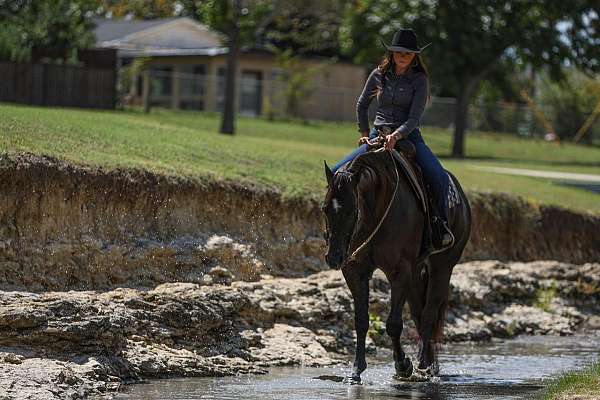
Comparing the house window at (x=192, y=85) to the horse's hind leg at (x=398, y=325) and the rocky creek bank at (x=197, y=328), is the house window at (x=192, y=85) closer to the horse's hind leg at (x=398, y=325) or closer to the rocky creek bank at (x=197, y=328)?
the rocky creek bank at (x=197, y=328)

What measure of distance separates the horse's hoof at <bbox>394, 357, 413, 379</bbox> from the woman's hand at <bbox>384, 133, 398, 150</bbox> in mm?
2214

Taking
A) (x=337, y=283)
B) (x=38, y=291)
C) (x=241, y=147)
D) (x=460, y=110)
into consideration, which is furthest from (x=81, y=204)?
(x=460, y=110)

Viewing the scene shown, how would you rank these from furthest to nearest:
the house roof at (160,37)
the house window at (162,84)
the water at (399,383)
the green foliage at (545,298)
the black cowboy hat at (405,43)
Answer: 1. the house roof at (160,37)
2. the house window at (162,84)
3. the green foliage at (545,298)
4. the black cowboy hat at (405,43)
5. the water at (399,383)

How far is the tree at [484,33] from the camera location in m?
44.6

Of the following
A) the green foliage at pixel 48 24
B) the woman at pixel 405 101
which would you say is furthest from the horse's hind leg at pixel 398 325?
the green foliage at pixel 48 24

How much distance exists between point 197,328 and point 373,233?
254cm

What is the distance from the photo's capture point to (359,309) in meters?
12.8

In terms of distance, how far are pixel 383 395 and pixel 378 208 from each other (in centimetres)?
183

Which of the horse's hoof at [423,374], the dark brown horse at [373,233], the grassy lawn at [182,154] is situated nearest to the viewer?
the dark brown horse at [373,233]

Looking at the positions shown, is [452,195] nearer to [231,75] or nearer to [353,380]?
[353,380]

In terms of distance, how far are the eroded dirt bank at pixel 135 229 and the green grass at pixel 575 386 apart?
16.0ft

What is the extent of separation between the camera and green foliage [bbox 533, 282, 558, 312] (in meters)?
19.7

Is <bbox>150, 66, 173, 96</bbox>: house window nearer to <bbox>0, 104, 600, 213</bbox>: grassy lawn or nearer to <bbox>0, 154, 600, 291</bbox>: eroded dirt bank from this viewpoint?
<bbox>0, 104, 600, 213</bbox>: grassy lawn

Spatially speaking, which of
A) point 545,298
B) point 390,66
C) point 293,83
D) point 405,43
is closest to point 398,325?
point 390,66
